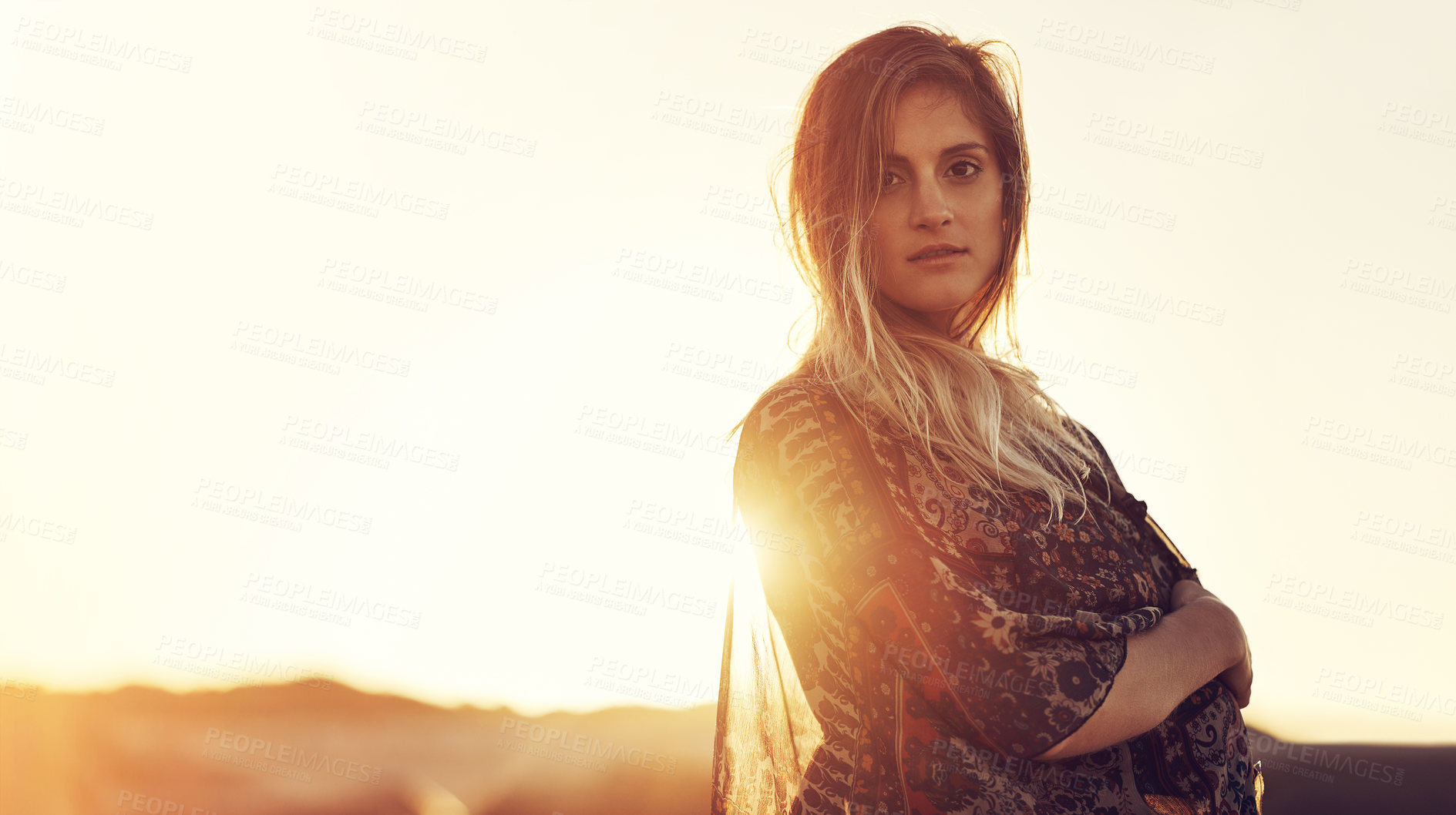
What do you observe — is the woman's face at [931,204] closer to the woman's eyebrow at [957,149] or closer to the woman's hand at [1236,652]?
the woman's eyebrow at [957,149]

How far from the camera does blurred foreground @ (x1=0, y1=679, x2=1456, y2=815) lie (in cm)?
301

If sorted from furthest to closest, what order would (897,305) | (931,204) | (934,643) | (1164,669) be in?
(897,305), (931,204), (1164,669), (934,643)

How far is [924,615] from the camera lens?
3.14 ft

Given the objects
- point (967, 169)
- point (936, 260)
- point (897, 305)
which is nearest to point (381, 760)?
point (897, 305)

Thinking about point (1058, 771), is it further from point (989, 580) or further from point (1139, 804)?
point (989, 580)

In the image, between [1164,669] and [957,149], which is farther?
[957,149]

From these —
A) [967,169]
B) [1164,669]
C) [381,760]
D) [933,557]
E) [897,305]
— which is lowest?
[381,760]

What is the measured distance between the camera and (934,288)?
1438 mm

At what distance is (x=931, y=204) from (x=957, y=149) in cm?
15

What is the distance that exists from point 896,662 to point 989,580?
224 mm

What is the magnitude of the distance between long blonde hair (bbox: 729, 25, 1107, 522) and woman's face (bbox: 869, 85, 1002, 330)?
0.03m

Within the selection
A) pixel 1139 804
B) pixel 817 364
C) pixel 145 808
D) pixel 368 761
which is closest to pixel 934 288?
pixel 817 364

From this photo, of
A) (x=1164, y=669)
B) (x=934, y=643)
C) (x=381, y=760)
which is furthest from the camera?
(x=381, y=760)

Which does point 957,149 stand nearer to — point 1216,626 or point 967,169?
point 967,169
